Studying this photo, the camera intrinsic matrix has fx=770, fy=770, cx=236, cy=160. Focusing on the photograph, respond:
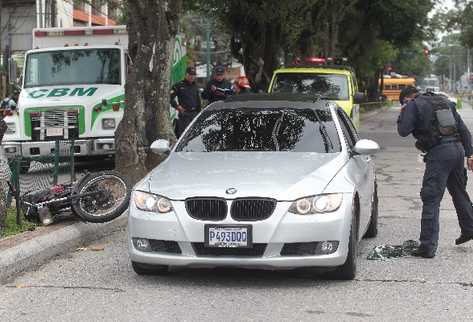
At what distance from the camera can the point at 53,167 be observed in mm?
10062

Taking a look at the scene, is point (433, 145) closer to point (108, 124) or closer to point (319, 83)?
point (108, 124)

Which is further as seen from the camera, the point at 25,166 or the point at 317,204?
the point at 25,166

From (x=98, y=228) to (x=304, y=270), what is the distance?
2965mm

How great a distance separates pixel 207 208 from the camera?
600 centimetres

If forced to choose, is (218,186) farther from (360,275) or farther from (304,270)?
(360,275)

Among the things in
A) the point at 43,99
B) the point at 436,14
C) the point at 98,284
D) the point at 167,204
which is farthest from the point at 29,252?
the point at 436,14

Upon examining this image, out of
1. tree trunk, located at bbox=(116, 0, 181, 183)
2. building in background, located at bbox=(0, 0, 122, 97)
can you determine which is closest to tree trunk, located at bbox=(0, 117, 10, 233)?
tree trunk, located at bbox=(116, 0, 181, 183)

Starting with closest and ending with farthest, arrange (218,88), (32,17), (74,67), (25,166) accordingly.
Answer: (25,166) → (74,67) → (218,88) → (32,17)

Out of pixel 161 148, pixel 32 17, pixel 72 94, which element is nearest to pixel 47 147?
pixel 72 94

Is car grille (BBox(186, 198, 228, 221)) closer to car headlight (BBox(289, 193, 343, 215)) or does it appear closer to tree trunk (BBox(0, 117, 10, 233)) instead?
car headlight (BBox(289, 193, 343, 215))

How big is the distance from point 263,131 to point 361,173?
1019 mm

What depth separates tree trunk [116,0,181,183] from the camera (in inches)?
437

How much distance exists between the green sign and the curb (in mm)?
6064

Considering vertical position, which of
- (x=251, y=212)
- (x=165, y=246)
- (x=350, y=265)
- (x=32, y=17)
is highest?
(x=32, y=17)
